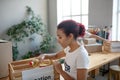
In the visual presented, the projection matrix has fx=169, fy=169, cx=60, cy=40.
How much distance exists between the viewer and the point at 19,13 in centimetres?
465

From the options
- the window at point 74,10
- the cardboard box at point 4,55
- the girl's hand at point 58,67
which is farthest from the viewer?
the window at point 74,10

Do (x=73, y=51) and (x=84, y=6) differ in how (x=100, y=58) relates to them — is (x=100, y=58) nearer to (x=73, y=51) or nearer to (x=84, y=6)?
(x=73, y=51)

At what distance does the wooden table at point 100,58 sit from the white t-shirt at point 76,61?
786 mm

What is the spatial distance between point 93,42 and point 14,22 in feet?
8.00

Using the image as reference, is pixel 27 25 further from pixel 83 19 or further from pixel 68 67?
pixel 68 67

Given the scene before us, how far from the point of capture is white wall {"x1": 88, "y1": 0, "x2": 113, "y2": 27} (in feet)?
11.3

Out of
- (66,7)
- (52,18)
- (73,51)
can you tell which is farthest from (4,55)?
(66,7)

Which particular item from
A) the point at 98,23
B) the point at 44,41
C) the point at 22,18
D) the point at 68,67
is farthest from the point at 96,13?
the point at 68,67

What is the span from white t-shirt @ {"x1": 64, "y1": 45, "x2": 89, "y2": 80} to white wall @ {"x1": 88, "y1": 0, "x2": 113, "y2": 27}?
2.21 metres

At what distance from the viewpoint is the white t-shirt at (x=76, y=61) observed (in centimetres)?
136

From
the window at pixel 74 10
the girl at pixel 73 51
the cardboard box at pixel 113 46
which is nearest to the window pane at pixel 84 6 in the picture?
the window at pixel 74 10

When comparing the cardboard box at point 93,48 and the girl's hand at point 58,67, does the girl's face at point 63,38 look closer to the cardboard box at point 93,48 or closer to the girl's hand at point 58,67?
the girl's hand at point 58,67

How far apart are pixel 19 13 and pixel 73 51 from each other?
3.53 meters

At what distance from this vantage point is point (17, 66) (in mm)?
1891
